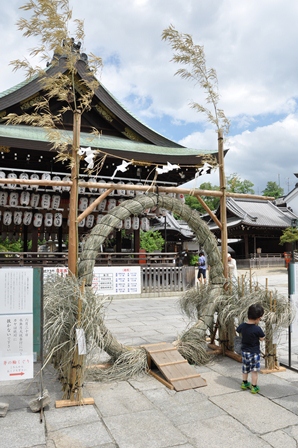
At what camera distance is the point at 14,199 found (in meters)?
11.3

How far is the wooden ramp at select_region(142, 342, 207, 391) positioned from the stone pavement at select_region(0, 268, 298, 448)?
10 cm

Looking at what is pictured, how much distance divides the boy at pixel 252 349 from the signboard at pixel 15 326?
231 cm

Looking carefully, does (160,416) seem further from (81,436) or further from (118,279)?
(118,279)

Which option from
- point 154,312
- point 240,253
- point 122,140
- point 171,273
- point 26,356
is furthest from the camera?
point 240,253

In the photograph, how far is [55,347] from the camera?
3.50 m

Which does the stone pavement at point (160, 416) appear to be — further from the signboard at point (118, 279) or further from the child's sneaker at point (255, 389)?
the signboard at point (118, 279)

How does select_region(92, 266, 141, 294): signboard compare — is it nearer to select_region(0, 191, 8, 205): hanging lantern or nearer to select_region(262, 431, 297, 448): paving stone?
select_region(0, 191, 8, 205): hanging lantern

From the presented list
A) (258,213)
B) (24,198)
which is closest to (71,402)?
(24,198)

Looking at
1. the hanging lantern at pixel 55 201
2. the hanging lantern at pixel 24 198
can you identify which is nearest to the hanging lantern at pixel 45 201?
the hanging lantern at pixel 55 201

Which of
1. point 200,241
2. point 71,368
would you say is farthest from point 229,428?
point 200,241

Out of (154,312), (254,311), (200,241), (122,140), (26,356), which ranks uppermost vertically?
(122,140)

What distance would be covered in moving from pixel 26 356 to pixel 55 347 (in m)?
0.28

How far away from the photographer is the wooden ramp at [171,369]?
4023 millimetres

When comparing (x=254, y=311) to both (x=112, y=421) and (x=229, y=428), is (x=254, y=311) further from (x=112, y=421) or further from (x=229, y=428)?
(x=112, y=421)
